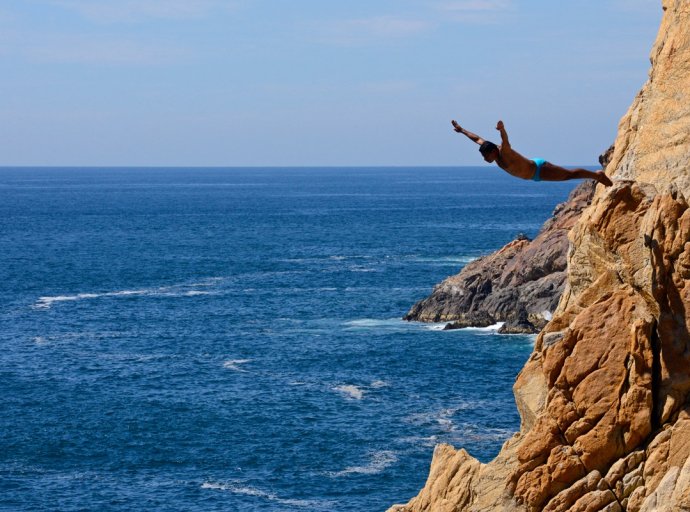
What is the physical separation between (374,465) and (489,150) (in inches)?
1640

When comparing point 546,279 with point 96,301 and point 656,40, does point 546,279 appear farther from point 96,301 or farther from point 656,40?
point 656,40

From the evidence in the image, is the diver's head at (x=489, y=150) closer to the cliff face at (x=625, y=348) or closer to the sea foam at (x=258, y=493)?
the cliff face at (x=625, y=348)

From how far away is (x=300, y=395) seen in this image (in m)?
79.5

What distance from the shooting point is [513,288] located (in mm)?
106062

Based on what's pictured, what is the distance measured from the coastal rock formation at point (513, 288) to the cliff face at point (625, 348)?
72.2m

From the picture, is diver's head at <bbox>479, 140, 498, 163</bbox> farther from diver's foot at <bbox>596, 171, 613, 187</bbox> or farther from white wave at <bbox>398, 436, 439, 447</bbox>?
white wave at <bbox>398, 436, 439, 447</bbox>

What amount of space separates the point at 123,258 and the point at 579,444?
152m

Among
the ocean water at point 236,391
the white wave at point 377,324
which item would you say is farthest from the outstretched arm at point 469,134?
the white wave at point 377,324

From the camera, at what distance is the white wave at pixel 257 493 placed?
56688mm

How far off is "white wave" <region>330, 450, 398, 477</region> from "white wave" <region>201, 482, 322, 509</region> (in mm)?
4185

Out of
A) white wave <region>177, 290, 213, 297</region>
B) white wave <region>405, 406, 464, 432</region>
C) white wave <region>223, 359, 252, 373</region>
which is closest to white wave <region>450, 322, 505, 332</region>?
white wave <region>223, 359, 252, 373</region>

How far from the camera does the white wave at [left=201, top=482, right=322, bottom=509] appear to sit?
56688 mm

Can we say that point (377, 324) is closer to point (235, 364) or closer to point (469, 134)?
point (235, 364)

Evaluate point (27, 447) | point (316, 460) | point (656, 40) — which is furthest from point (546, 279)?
point (656, 40)
